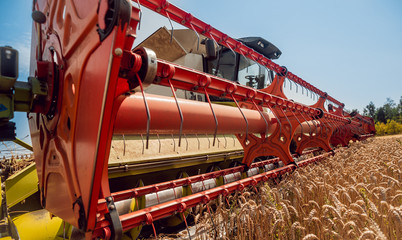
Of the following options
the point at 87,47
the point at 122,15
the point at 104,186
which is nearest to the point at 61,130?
the point at 104,186

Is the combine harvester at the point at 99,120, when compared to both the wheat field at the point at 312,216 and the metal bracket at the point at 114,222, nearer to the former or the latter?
the metal bracket at the point at 114,222

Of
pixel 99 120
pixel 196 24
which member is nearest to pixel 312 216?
pixel 99 120

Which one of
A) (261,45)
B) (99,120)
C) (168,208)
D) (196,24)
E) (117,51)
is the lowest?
(168,208)

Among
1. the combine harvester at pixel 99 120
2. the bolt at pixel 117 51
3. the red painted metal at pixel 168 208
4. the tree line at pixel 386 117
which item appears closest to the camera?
the bolt at pixel 117 51

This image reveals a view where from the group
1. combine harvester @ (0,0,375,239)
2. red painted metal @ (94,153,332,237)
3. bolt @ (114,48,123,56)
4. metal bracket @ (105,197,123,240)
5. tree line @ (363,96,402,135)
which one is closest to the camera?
bolt @ (114,48,123,56)

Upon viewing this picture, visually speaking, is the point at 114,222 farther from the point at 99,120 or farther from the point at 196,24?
the point at 196,24

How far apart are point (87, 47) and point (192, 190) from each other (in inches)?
78.0

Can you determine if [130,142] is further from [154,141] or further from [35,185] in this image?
[35,185]

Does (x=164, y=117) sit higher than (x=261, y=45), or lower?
lower

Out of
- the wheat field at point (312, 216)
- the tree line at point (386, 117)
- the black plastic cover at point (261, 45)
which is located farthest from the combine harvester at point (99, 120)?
the tree line at point (386, 117)

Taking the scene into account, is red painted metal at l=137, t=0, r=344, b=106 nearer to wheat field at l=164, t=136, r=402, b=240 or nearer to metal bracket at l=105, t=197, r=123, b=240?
metal bracket at l=105, t=197, r=123, b=240

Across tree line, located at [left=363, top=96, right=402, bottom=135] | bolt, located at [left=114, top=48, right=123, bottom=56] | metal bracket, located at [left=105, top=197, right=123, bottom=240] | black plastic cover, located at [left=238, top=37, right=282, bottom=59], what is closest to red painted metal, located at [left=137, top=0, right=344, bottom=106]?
black plastic cover, located at [left=238, top=37, right=282, bottom=59]

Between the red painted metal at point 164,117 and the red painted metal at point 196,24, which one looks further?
the red painted metal at point 196,24

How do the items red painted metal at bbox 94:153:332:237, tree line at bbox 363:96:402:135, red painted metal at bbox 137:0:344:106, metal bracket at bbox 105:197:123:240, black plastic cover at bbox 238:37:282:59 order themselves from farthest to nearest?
tree line at bbox 363:96:402:135
black plastic cover at bbox 238:37:282:59
red painted metal at bbox 137:0:344:106
red painted metal at bbox 94:153:332:237
metal bracket at bbox 105:197:123:240
